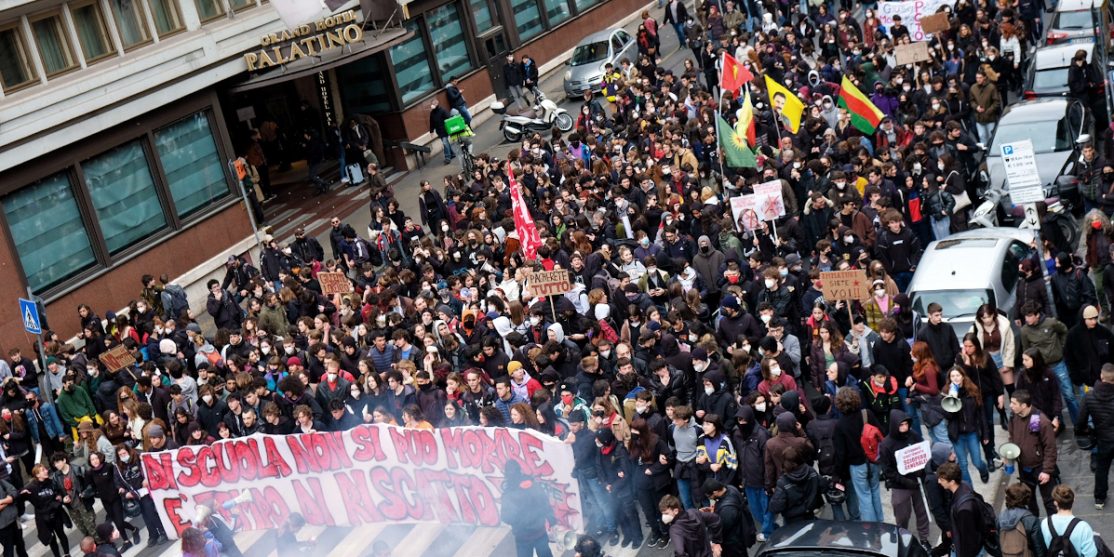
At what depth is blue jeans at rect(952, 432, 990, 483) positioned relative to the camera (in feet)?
46.1

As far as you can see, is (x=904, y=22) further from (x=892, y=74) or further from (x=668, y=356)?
(x=668, y=356)

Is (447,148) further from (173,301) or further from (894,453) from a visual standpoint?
(894,453)

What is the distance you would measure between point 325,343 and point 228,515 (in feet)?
10.7

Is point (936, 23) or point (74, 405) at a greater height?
point (936, 23)

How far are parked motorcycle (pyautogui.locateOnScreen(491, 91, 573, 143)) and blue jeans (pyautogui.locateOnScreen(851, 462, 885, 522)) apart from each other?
69.3 feet

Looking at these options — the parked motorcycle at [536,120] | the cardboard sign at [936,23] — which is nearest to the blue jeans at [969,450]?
the cardboard sign at [936,23]

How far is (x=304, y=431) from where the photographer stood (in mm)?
16609

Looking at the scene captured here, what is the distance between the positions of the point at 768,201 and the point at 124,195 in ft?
46.0

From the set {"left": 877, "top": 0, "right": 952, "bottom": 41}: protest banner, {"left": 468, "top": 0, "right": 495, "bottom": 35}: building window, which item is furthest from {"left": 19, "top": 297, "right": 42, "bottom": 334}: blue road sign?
{"left": 468, "top": 0, "right": 495, "bottom": 35}: building window

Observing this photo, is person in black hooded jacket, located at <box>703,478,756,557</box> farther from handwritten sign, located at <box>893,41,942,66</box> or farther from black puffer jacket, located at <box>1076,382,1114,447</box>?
handwritten sign, located at <box>893,41,942,66</box>

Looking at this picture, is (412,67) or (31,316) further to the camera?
(412,67)

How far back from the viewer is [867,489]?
541 inches

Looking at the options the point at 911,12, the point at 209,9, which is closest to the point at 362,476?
the point at 209,9

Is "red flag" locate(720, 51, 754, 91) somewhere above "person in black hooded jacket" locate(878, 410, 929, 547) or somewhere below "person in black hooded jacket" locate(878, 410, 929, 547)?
above
